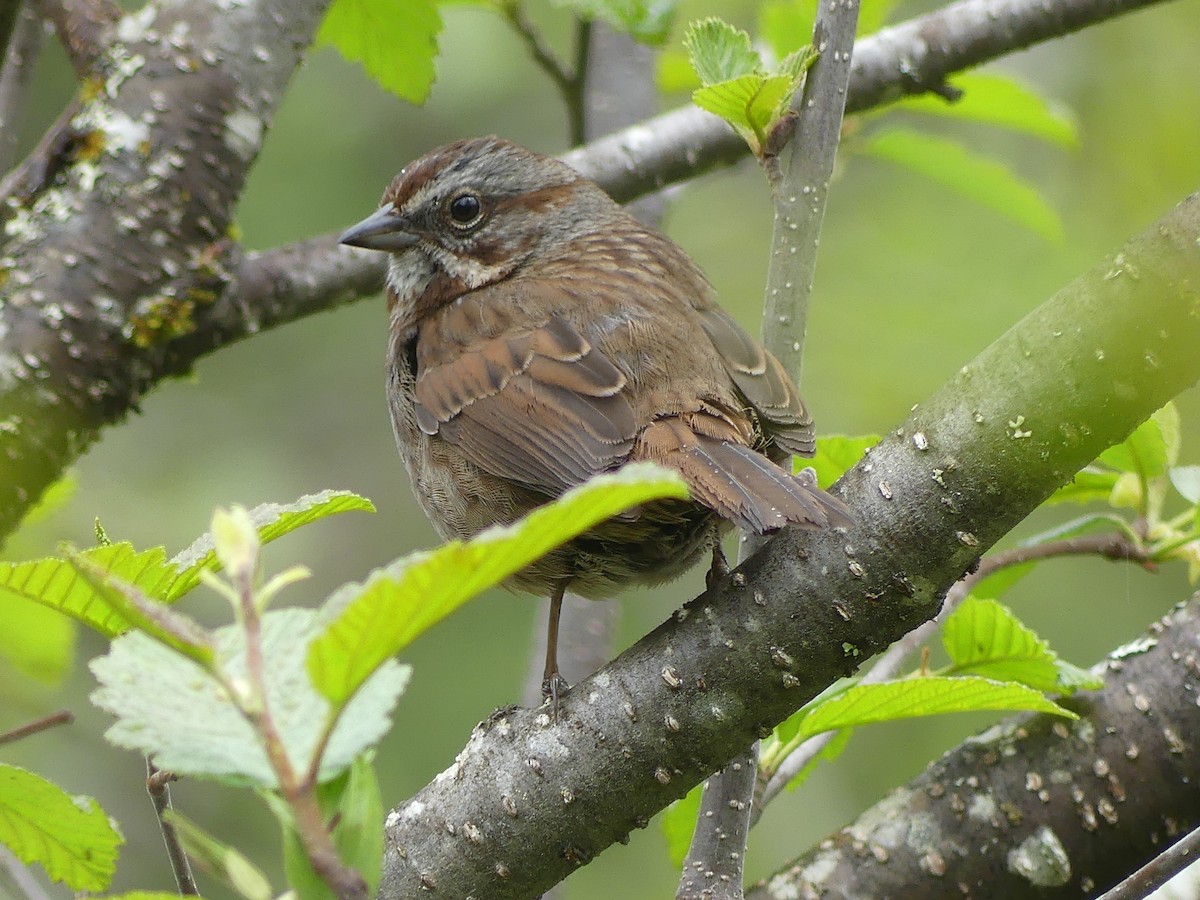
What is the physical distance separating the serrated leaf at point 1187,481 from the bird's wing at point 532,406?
1.00 metres

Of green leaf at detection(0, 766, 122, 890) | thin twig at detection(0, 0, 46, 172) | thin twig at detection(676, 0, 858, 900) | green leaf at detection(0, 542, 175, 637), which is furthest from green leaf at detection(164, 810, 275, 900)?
thin twig at detection(0, 0, 46, 172)

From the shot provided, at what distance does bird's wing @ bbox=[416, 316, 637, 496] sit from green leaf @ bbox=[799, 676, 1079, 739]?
711mm

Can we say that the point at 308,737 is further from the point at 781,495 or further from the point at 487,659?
the point at 487,659

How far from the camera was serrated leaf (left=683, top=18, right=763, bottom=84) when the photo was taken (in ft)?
7.68

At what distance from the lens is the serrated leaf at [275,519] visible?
1.68m

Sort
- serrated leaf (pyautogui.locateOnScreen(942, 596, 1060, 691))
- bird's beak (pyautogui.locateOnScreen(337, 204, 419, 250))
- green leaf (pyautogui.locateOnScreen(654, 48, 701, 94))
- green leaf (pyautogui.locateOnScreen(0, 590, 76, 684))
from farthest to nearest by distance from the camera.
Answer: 1. green leaf (pyautogui.locateOnScreen(654, 48, 701, 94))
2. bird's beak (pyautogui.locateOnScreen(337, 204, 419, 250))
3. green leaf (pyautogui.locateOnScreen(0, 590, 76, 684))
4. serrated leaf (pyautogui.locateOnScreen(942, 596, 1060, 691))

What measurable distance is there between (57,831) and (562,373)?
4.64 feet

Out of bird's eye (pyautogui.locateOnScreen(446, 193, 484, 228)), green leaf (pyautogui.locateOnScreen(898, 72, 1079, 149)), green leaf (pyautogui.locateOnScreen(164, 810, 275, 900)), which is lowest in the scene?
green leaf (pyautogui.locateOnScreen(164, 810, 275, 900))

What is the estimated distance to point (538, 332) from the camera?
10.3 feet

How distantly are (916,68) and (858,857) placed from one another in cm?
215

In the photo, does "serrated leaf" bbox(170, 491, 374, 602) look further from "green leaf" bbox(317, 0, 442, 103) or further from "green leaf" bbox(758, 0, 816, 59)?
"green leaf" bbox(758, 0, 816, 59)

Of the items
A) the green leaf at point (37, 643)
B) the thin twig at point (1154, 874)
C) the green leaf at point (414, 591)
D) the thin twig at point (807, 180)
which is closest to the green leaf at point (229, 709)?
the green leaf at point (414, 591)

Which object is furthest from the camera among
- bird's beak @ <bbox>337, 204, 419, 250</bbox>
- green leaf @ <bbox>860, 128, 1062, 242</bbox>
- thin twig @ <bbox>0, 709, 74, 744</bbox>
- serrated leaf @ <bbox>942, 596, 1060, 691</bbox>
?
green leaf @ <bbox>860, 128, 1062, 242</bbox>

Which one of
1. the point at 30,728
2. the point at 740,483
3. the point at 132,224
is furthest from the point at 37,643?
the point at 740,483
